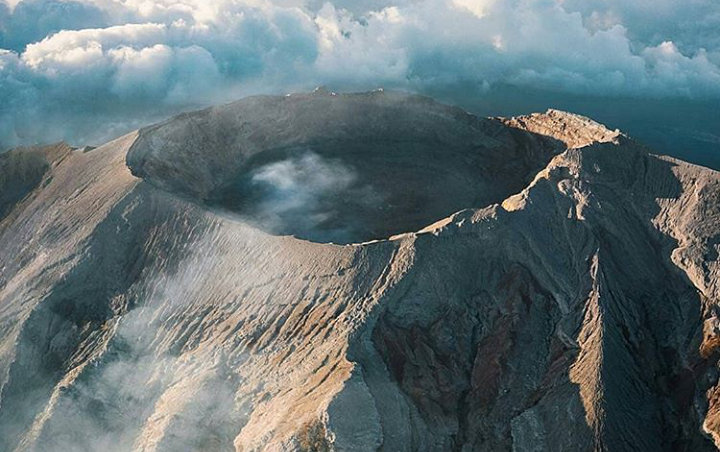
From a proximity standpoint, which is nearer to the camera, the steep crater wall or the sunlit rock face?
the sunlit rock face

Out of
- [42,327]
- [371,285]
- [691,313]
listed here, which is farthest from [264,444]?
[691,313]

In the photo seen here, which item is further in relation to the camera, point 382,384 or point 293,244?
point 293,244

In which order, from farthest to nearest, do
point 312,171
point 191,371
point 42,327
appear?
point 312,171 < point 42,327 < point 191,371

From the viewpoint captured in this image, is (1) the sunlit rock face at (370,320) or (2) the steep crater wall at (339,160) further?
(2) the steep crater wall at (339,160)

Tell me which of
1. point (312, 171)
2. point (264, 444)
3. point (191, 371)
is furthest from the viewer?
point (312, 171)

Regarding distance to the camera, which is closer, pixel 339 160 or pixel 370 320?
pixel 370 320

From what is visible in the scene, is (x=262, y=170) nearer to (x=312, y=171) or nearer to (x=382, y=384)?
(x=312, y=171)

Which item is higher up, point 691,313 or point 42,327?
point 691,313

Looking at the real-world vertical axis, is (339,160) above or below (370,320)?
above
